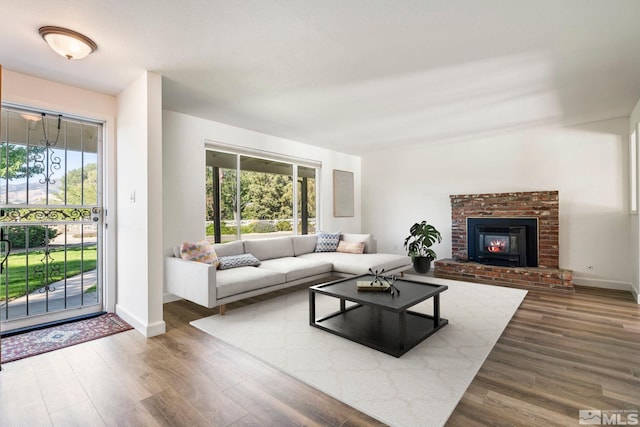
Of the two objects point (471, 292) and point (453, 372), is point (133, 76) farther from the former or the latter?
point (471, 292)

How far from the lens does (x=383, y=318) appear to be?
3.18m

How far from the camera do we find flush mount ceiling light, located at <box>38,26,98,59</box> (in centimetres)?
220

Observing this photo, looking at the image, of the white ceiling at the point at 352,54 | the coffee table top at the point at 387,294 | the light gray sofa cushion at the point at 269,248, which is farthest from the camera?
the light gray sofa cushion at the point at 269,248

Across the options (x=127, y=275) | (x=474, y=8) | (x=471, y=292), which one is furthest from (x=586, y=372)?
(x=127, y=275)

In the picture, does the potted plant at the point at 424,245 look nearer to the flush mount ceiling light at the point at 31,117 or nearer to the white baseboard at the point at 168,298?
the white baseboard at the point at 168,298

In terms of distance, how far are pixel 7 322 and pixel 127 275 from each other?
1073mm

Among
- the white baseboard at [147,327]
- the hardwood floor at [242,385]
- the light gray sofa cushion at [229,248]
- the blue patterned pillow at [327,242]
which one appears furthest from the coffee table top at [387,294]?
the blue patterned pillow at [327,242]

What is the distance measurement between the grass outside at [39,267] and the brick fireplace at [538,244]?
16.7 ft

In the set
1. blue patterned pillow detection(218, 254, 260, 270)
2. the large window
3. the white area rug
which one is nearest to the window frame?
the large window

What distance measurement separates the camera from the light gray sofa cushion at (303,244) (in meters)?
5.29

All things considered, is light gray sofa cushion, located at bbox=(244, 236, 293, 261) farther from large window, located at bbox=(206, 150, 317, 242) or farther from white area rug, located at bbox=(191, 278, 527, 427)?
white area rug, located at bbox=(191, 278, 527, 427)

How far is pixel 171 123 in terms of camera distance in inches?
160

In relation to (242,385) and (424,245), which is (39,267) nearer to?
(242,385)

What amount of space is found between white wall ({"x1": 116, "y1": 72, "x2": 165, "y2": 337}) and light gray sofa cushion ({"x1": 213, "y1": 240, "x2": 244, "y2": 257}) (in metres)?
1.13
